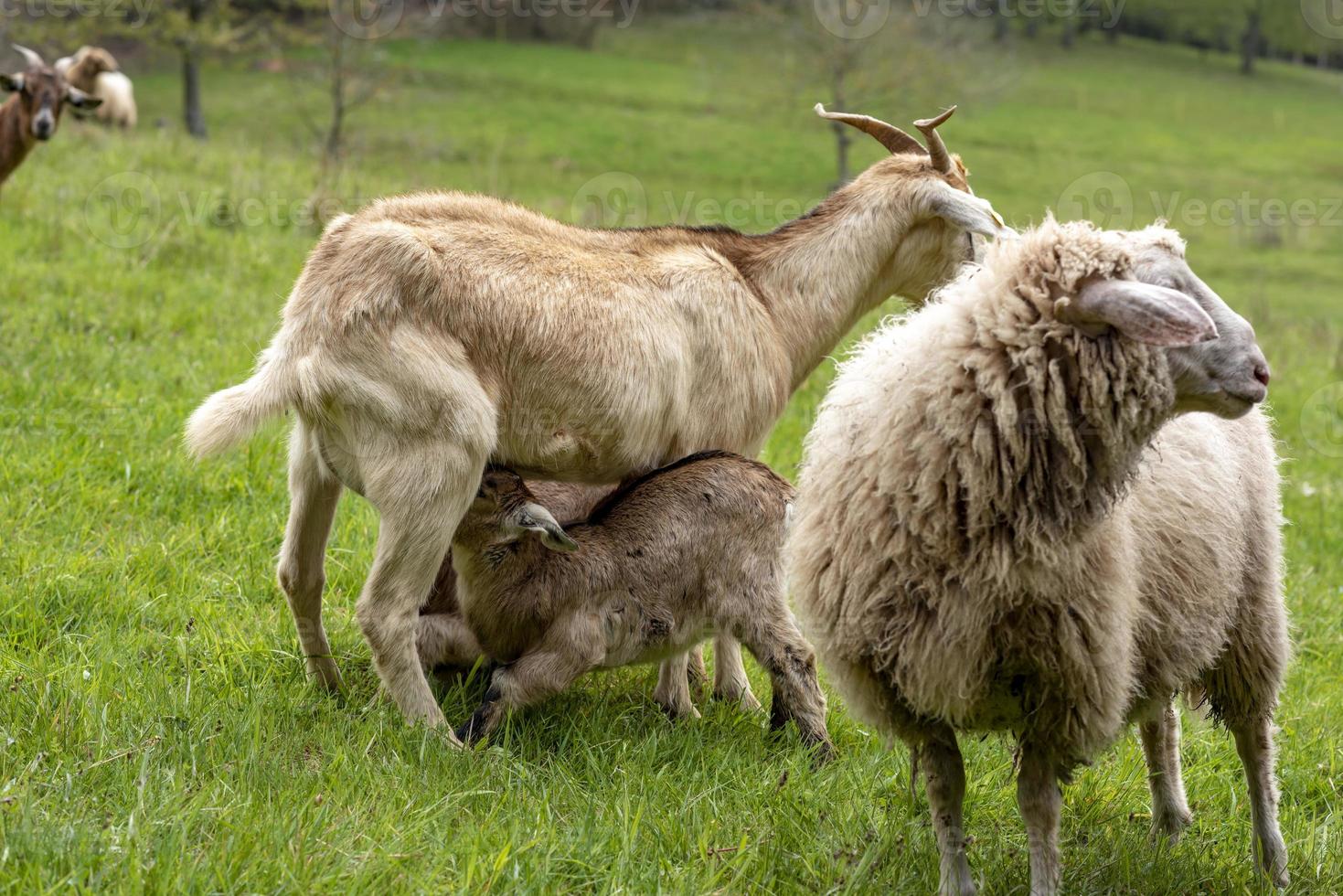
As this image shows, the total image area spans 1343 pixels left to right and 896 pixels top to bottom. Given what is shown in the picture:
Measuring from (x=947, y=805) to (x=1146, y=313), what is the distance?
1359 millimetres

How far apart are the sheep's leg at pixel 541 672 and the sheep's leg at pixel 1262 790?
1.94 meters

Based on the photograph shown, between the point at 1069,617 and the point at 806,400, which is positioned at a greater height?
the point at 1069,617

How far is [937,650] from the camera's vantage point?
9.87ft

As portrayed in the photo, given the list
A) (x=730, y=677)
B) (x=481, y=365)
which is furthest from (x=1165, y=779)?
(x=481, y=365)

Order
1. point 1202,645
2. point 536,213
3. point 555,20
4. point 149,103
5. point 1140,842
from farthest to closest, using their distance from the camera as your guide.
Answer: point 555,20 < point 149,103 < point 536,213 < point 1140,842 < point 1202,645

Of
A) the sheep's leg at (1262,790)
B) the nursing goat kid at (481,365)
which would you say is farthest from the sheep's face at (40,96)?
the sheep's leg at (1262,790)

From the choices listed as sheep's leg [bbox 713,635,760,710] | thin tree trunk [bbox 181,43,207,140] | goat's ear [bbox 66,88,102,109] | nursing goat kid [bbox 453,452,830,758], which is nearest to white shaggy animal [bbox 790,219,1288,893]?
nursing goat kid [bbox 453,452,830,758]

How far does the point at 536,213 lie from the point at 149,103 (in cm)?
2597

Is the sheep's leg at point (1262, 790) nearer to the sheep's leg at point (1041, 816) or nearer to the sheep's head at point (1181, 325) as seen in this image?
the sheep's leg at point (1041, 816)

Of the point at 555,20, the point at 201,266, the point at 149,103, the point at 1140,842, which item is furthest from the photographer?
the point at 555,20

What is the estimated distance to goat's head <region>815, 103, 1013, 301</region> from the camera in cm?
482

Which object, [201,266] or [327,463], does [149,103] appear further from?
[327,463]

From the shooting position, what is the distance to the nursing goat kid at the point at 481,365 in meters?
3.70

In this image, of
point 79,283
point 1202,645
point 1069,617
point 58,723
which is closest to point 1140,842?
point 1202,645
